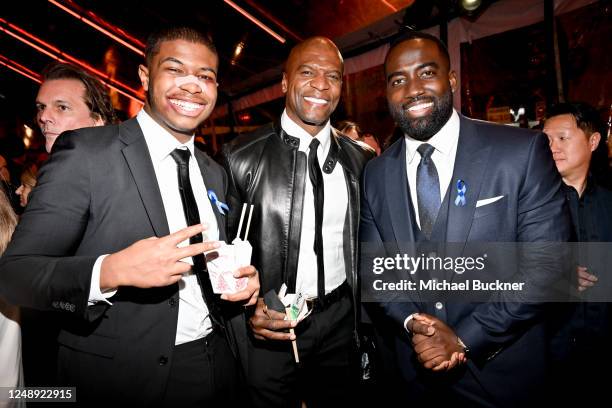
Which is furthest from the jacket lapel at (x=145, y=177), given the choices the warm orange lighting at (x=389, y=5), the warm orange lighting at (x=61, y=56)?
the warm orange lighting at (x=61, y=56)

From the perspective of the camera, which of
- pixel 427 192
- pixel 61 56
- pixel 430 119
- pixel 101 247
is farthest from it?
pixel 61 56

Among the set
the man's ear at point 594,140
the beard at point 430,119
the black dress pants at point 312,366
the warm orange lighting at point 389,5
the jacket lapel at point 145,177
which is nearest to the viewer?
the jacket lapel at point 145,177

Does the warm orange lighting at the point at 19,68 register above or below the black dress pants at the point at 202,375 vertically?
above

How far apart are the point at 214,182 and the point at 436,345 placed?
1.39 m

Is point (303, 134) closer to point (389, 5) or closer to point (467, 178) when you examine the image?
point (467, 178)

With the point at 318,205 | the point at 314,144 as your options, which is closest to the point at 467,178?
the point at 318,205

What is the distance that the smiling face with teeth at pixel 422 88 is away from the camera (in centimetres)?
194

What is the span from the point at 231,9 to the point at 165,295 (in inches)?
314

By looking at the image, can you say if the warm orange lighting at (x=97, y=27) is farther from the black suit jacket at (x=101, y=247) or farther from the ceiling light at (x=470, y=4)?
the black suit jacket at (x=101, y=247)

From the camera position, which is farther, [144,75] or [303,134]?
[303,134]

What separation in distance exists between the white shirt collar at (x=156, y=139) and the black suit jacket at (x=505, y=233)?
54.4 inches

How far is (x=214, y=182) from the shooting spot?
6.51 ft

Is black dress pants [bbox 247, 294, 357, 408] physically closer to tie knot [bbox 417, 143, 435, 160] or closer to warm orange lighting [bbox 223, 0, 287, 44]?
tie knot [bbox 417, 143, 435, 160]

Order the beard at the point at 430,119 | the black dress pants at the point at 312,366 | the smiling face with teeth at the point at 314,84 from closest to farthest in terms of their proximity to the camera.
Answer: the beard at the point at 430,119 → the black dress pants at the point at 312,366 → the smiling face with teeth at the point at 314,84
